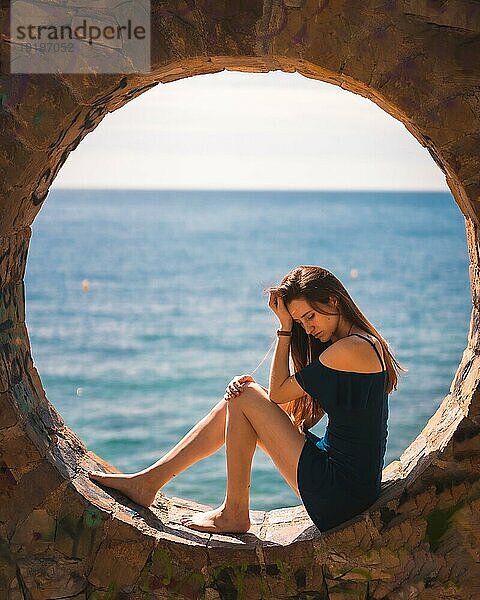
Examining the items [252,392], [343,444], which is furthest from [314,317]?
[343,444]

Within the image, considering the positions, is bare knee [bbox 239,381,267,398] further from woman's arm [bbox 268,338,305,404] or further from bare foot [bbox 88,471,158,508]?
bare foot [bbox 88,471,158,508]

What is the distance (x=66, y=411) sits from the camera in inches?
477

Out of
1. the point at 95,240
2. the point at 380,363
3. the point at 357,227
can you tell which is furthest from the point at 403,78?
the point at 357,227

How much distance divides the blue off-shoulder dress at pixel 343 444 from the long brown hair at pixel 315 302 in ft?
0.41

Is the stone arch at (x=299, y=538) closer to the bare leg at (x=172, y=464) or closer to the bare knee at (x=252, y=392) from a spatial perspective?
the bare leg at (x=172, y=464)

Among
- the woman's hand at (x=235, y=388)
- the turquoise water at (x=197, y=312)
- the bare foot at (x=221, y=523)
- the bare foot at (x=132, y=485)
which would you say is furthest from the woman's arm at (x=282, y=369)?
the turquoise water at (x=197, y=312)

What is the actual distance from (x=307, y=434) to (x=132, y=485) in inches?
28.0

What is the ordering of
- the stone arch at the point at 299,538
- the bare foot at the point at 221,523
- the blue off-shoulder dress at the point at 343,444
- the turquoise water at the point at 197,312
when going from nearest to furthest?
the stone arch at the point at 299,538, the blue off-shoulder dress at the point at 343,444, the bare foot at the point at 221,523, the turquoise water at the point at 197,312

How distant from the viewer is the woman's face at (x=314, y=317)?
385 cm

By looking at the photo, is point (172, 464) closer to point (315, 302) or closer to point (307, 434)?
point (307, 434)

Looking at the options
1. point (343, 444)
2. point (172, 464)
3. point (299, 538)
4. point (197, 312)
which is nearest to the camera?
point (299, 538)

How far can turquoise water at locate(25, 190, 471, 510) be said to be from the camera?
1134 cm

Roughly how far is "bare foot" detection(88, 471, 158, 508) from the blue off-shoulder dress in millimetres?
584

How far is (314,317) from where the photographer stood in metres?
3.86
